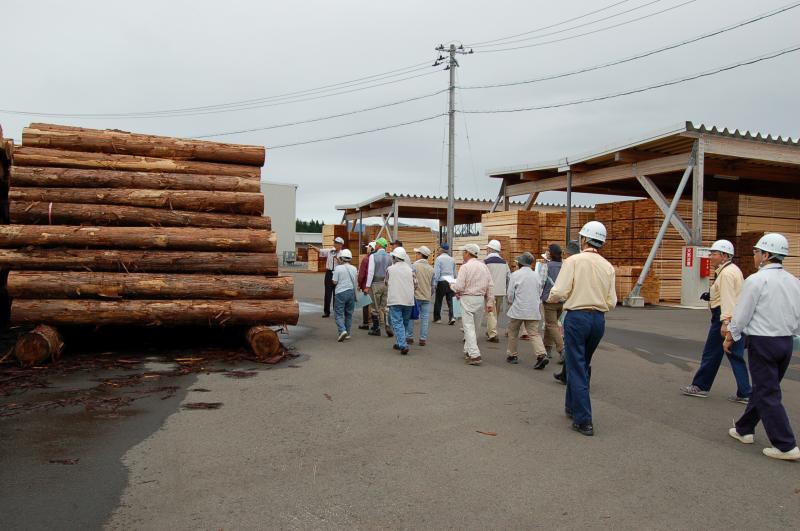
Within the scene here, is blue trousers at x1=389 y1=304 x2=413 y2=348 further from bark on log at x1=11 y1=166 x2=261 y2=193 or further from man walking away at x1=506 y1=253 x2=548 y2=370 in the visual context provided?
bark on log at x1=11 y1=166 x2=261 y2=193

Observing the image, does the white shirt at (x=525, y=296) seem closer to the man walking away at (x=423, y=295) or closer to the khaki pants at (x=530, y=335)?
the khaki pants at (x=530, y=335)

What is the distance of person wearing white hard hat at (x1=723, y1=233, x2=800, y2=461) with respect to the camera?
5.09 m

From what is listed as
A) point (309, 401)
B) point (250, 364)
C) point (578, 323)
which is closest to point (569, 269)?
point (578, 323)

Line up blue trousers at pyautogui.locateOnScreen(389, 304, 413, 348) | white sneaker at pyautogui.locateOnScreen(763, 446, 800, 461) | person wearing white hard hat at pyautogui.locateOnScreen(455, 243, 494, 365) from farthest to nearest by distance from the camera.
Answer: blue trousers at pyautogui.locateOnScreen(389, 304, 413, 348), person wearing white hard hat at pyautogui.locateOnScreen(455, 243, 494, 365), white sneaker at pyautogui.locateOnScreen(763, 446, 800, 461)

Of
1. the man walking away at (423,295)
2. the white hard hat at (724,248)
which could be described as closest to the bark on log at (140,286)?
the man walking away at (423,295)

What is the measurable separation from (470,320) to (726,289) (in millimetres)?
3638

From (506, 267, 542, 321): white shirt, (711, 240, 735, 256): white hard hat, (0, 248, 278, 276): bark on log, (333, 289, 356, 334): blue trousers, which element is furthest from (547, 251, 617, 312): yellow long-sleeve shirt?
(333, 289, 356, 334): blue trousers

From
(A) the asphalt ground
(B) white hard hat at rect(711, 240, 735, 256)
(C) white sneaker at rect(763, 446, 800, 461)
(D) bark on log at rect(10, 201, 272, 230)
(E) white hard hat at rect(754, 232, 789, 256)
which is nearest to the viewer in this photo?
(A) the asphalt ground

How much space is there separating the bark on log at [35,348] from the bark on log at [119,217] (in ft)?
7.05

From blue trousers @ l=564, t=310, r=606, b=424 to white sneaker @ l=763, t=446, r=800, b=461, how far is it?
59.0 inches

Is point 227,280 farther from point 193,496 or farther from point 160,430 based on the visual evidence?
point 193,496

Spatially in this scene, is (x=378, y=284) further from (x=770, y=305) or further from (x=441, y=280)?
(x=770, y=305)

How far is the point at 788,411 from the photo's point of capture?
6.72m

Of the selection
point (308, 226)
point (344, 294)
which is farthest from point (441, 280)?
point (308, 226)
